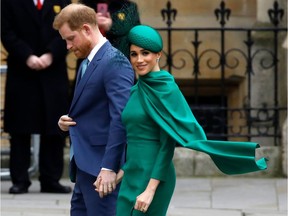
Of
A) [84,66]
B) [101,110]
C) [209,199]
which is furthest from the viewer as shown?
[209,199]

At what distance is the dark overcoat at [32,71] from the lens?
9.39 m

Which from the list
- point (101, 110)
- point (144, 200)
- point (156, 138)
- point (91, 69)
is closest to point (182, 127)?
point (156, 138)

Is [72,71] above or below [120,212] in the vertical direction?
above

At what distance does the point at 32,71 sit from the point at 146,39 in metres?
4.10

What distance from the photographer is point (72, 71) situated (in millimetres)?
11625

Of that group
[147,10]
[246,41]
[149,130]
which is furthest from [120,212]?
[147,10]

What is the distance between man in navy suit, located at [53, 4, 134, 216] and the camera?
18.6 feet

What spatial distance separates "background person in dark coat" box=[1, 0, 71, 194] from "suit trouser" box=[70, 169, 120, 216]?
3.48 m

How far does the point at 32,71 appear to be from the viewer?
946 centimetres

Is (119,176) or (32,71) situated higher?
(32,71)

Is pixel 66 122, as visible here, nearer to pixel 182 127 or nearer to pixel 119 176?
pixel 119 176

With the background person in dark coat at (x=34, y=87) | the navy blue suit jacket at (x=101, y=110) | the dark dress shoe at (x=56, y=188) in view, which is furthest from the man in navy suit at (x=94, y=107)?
the dark dress shoe at (x=56, y=188)

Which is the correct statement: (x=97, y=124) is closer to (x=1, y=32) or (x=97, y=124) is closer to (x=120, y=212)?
(x=120, y=212)

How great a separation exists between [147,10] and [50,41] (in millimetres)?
2741
